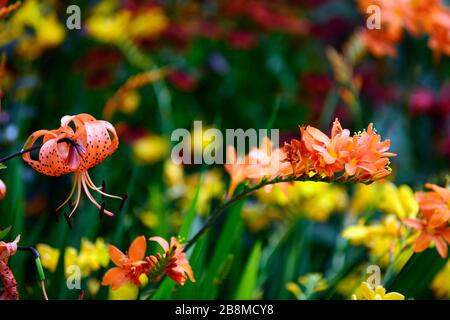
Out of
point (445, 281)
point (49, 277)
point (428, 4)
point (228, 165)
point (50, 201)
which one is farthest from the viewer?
point (50, 201)

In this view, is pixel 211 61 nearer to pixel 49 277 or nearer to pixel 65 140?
pixel 49 277

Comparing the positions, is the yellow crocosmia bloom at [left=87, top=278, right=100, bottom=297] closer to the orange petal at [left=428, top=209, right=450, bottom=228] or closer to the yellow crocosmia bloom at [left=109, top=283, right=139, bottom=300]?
the yellow crocosmia bloom at [left=109, top=283, right=139, bottom=300]

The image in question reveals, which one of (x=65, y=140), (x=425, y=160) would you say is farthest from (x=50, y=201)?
(x=425, y=160)

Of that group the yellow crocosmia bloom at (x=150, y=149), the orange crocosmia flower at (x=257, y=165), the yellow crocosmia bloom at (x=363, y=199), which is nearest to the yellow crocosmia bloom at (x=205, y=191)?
the yellow crocosmia bloom at (x=150, y=149)

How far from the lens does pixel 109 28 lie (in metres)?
2.07

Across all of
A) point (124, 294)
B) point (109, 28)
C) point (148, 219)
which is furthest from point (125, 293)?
point (109, 28)

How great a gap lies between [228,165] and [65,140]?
306 millimetres

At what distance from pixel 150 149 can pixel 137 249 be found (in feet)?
4.36

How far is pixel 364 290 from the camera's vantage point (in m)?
0.86

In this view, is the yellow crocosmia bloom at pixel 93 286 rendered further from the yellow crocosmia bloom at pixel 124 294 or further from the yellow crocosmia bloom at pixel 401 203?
the yellow crocosmia bloom at pixel 401 203

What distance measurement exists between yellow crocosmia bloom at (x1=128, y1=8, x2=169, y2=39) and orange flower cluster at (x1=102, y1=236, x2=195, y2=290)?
1422 millimetres

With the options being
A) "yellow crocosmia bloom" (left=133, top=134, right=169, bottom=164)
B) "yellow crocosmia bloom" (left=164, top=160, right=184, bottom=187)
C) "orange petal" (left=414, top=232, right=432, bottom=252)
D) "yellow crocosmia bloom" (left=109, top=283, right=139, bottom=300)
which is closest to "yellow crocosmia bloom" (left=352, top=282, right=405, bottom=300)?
"orange petal" (left=414, top=232, right=432, bottom=252)
